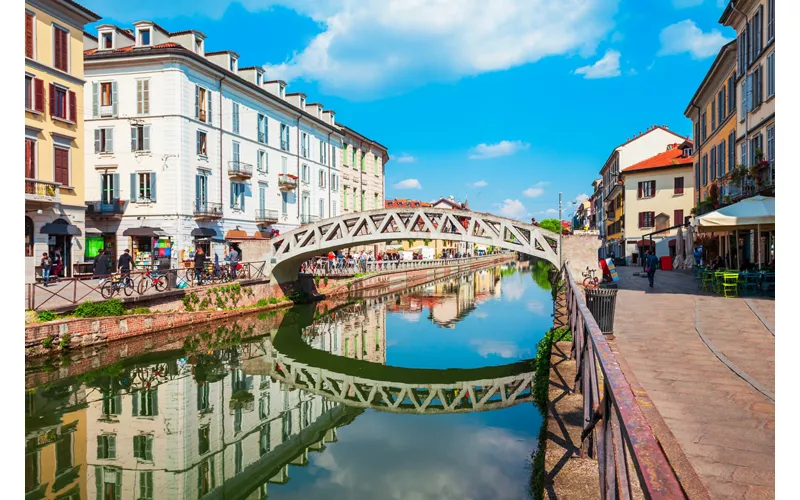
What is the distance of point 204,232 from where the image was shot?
27.2m

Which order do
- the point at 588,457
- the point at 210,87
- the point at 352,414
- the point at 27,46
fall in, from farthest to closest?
the point at 210,87 < the point at 27,46 < the point at 352,414 < the point at 588,457

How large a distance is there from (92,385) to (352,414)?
6378mm

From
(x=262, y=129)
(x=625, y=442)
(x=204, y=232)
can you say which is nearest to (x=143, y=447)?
(x=625, y=442)

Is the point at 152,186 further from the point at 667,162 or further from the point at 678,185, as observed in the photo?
the point at 667,162

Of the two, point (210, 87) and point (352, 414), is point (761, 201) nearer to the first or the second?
point (352, 414)

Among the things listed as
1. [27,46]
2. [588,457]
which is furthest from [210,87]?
[588,457]

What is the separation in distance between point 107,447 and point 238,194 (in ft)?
79.1

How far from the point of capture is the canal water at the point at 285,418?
7875mm

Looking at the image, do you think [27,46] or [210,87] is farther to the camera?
[210,87]

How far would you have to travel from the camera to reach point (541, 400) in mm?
10578

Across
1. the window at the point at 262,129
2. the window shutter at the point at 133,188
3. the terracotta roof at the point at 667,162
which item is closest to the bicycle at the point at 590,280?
the window shutter at the point at 133,188

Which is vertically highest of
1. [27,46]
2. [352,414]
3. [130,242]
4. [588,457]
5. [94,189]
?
[27,46]

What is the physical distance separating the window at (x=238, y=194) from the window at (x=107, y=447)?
22.7m

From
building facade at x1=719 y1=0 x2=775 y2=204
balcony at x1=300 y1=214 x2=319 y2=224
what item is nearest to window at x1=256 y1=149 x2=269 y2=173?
balcony at x1=300 y1=214 x2=319 y2=224
